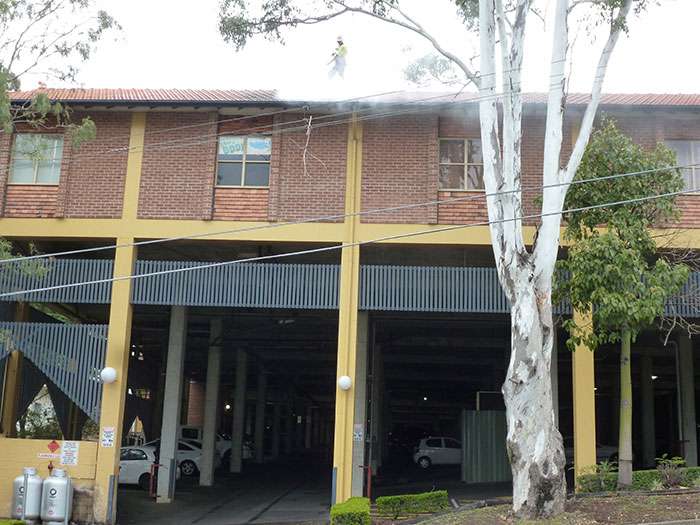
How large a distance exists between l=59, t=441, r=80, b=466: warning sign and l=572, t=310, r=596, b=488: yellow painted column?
10334mm

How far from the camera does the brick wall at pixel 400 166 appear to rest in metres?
17.8

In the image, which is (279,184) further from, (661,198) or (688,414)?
(688,414)

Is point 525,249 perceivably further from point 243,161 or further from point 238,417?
point 238,417

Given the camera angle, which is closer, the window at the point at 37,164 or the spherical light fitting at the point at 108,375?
the spherical light fitting at the point at 108,375

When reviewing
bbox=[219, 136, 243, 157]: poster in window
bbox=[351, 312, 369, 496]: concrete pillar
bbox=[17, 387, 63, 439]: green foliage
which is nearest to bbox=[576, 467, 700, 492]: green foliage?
bbox=[351, 312, 369, 496]: concrete pillar

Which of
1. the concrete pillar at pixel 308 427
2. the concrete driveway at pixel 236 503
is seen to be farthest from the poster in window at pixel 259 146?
the concrete pillar at pixel 308 427

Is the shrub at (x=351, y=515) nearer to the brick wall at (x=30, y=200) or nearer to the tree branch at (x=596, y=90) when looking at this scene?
the tree branch at (x=596, y=90)

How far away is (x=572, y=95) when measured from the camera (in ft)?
61.4

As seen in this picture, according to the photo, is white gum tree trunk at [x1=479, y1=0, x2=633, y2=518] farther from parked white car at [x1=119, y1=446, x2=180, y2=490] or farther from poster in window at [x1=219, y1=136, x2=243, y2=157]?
parked white car at [x1=119, y1=446, x2=180, y2=490]

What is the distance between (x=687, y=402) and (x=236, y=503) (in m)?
14.8

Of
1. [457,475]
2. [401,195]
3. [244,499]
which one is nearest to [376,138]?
[401,195]

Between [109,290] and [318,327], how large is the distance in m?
13.3

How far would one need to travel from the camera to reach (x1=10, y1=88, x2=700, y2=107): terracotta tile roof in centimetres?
1755

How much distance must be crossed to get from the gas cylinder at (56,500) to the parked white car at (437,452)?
23552 mm
